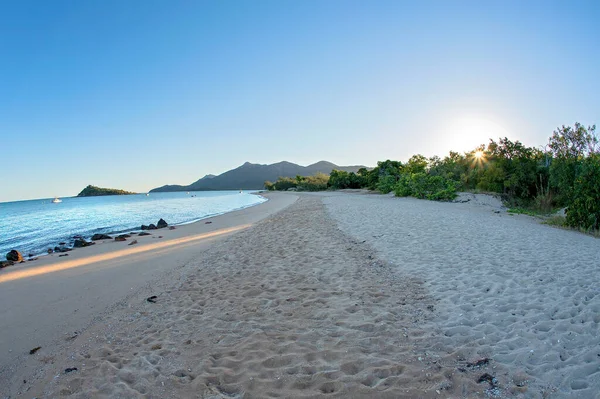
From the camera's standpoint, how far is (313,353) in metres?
3.69

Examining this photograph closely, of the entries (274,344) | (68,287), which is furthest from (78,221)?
(274,344)

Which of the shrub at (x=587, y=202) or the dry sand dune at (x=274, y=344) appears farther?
the shrub at (x=587, y=202)

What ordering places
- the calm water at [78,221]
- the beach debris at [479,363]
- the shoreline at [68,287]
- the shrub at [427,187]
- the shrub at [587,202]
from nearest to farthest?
the beach debris at [479,363] < the shoreline at [68,287] < the shrub at [587,202] < the calm water at [78,221] < the shrub at [427,187]

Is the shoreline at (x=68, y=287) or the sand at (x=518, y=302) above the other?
the shoreline at (x=68, y=287)

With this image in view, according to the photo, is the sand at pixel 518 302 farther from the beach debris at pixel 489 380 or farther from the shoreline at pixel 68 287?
the shoreline at pixel 68 287

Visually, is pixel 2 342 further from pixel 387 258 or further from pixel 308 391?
pixel 387 258

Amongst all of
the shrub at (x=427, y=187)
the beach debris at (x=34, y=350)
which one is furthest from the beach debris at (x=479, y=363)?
the shrub at (x=427, y=187)

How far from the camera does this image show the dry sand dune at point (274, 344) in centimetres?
315

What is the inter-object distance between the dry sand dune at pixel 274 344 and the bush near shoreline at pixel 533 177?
36.7ft

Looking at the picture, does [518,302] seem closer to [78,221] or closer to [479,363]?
[479,363]

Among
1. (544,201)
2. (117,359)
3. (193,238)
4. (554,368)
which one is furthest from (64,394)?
(544,201)

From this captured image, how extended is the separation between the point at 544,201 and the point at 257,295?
76.5 ft

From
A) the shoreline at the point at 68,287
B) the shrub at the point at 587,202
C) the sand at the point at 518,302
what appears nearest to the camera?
the sand at the point at 518,302

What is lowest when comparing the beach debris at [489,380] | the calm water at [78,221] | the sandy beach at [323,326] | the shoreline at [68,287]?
the beach debris at [489,380]
